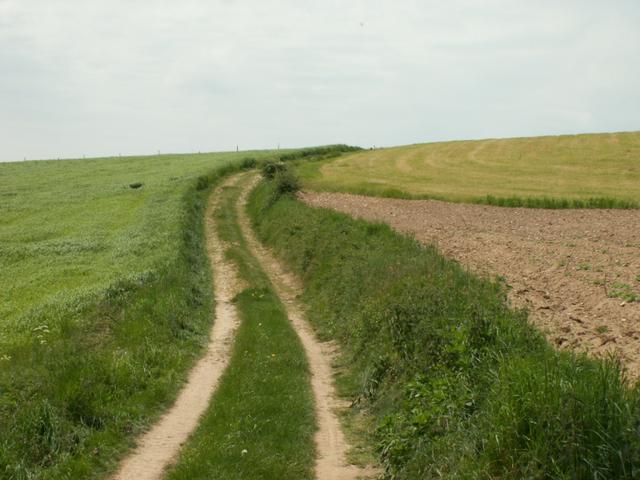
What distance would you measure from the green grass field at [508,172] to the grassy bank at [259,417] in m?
19.5

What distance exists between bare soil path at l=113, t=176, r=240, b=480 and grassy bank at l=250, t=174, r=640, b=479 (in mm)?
2846

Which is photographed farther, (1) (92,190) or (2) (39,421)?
(1) (92,190)

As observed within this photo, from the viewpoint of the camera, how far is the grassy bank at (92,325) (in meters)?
9.67

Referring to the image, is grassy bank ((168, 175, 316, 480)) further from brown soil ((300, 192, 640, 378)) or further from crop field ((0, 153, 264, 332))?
crop field ((0, 153, 264, 332))

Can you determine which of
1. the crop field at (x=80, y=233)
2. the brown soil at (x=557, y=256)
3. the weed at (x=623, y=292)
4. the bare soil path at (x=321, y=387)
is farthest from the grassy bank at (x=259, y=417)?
the weed at (x=623, y=292)

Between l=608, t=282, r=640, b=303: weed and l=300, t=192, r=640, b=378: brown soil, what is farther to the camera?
l=608, t=282, r=640, b=303: weed

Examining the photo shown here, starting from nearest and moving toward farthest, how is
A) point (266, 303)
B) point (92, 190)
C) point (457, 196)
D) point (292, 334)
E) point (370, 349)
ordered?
point (370, 349), point (292, 334), point (266, 303), point (457, 196), point (92, 190)

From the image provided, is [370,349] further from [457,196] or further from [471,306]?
[457,196]

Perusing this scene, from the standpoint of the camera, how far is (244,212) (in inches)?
1667

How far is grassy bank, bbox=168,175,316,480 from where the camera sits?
8750mm

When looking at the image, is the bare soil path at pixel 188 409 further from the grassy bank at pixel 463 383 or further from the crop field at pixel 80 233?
the crop field at pixel 80 233

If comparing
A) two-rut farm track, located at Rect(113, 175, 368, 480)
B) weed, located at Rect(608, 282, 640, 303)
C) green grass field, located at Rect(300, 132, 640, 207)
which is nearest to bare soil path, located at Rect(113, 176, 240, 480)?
two-rut farm track, located at Rect(113, 175, 368, 480)

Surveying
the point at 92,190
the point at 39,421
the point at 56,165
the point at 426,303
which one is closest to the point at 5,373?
the point at 39,421

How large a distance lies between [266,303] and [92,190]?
3280cm
